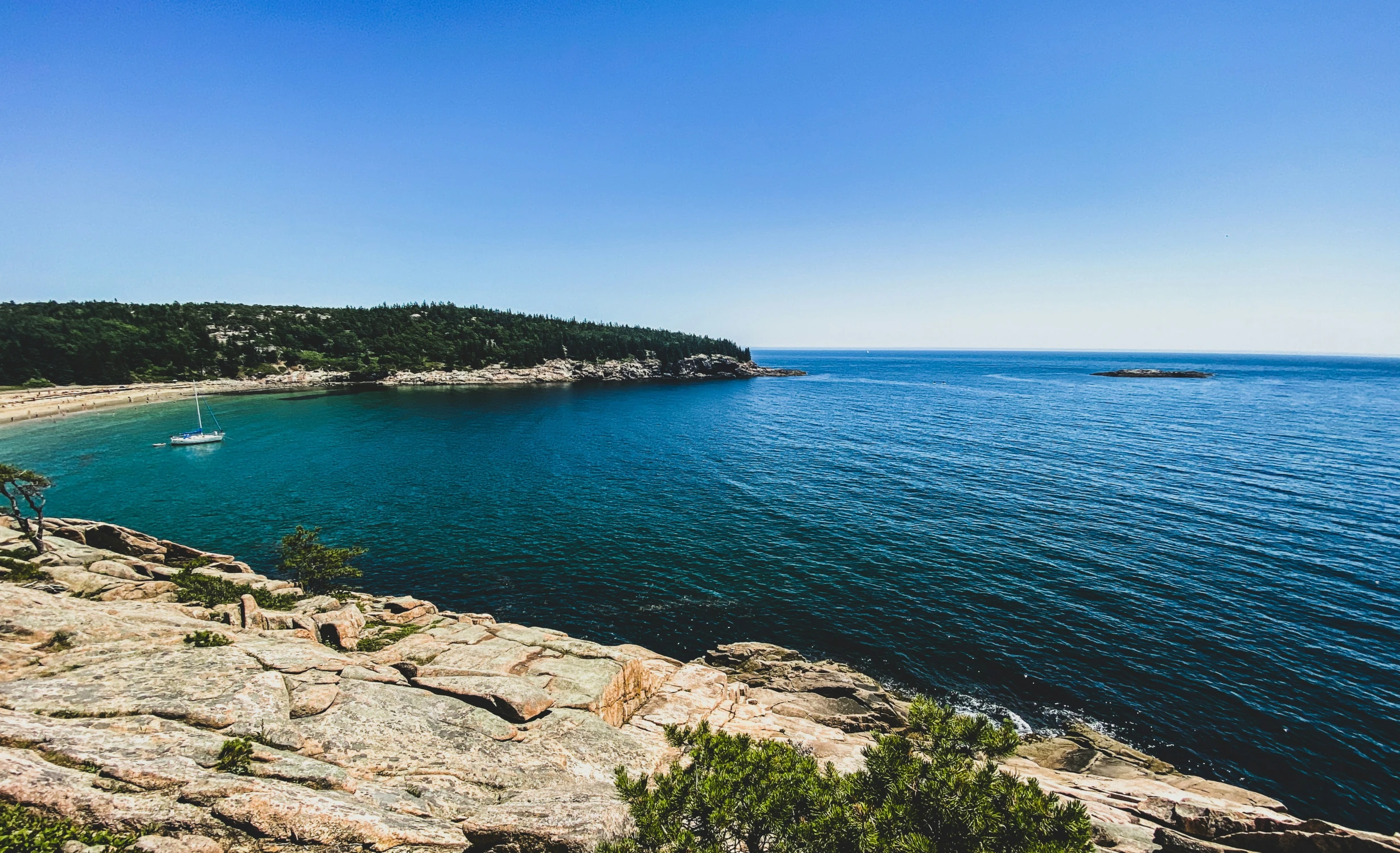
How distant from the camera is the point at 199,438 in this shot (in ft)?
261

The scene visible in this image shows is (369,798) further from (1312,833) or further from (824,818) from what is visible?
(1312,833)

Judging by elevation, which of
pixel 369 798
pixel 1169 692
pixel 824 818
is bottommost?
pixel 1169 692

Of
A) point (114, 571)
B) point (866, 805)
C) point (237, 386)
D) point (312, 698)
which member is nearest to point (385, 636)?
point (312, 698)

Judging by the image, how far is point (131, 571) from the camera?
94.2ft

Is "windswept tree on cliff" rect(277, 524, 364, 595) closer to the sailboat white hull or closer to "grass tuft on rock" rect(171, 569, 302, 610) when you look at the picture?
"grass tuft on rock" rect(171, 569, 302, 610)

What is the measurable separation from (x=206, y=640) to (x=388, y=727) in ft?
26.9

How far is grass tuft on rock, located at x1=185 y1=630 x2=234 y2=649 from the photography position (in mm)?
17453

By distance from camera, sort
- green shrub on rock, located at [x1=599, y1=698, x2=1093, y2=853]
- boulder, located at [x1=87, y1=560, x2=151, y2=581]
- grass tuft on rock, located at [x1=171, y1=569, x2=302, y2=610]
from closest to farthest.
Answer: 1. green shrub on rock, located at [x1=599, y1=698, x2=1093, y2=853]
2. grass tuft on rock, located at [x1=171, y1=569, x2=302, y2=610]
3. boulder, located at [x1=87, y1=560, x2=151, y2=581]

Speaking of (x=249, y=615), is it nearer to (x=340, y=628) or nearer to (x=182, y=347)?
(x=340, y=628)

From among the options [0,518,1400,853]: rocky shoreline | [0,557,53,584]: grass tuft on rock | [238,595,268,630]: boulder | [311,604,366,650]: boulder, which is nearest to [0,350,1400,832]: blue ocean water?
[0,518,1400,853]: rocky shoreline

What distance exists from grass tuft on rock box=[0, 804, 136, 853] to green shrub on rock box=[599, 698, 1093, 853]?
337 inches

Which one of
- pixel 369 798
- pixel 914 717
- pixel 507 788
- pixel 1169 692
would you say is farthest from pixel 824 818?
pixel 1169 692

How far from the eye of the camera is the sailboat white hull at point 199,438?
77.8m

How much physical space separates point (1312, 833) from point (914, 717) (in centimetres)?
1060
